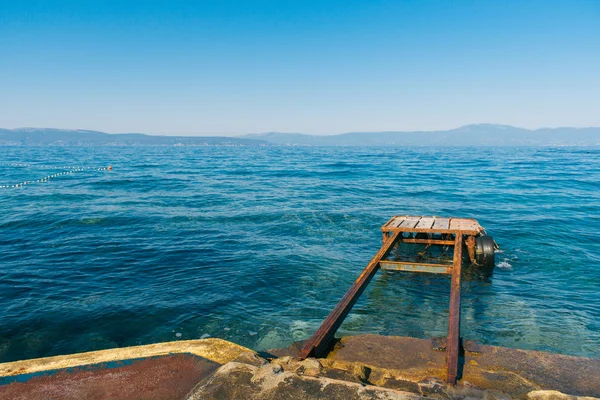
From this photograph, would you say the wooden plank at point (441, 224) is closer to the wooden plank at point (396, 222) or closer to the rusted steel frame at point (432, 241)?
the rusted steel frame at point (432, 241)

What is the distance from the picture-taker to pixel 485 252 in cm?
1216

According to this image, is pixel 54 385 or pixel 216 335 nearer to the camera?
pixel 54 385

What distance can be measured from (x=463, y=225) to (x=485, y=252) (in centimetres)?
143

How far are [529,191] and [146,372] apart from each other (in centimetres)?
3250

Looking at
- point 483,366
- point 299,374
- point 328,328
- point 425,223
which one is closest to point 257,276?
point 328,328

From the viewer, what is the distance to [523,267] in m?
12.4

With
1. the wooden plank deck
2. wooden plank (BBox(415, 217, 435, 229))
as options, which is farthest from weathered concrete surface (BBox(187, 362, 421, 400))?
wooden plank (BBox(415, 217, 435, 229))

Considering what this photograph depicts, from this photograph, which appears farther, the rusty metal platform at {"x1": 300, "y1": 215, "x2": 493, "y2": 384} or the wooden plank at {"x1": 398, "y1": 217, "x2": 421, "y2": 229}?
the wooden plank at {"x1": 398, "y1": 217, "x2": 421, "y2": 229}

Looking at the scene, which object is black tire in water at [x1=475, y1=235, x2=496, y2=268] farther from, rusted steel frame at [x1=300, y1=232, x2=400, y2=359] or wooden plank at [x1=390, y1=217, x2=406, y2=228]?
rusted steel frame at [x1=300, y1=232, x2=400, y2=359]

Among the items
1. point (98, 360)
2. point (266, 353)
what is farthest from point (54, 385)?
point (266, 353)

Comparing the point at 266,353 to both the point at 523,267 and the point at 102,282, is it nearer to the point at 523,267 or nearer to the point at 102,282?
the point at 102,282

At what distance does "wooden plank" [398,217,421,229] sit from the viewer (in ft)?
43.0

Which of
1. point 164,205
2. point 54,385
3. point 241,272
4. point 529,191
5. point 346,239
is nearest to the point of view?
point 54,385

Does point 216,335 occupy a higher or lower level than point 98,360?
lower
